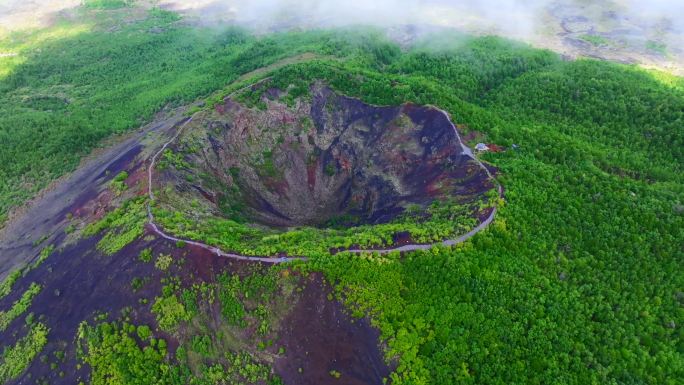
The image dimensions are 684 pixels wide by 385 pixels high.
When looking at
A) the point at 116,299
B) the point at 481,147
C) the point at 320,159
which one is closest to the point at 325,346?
the point at 116,299

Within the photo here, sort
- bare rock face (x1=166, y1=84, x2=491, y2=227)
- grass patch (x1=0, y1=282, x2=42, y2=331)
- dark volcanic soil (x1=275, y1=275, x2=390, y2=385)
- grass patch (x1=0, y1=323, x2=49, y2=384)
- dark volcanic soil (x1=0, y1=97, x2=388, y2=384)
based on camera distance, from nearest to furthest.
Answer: dark volcanic soil (x1=275, y1=275, x2=390, y2=385)
dark volcanic soil (x1=0, y1=97, x2=388, y2=384)
grass patch (x1=0, y1=323, x2=49, y2=384)
grass patch (x1=0, y1=282, x2=42, y2=331)
bare rock face (x1=166, y1=84, x2=491, y2=227)

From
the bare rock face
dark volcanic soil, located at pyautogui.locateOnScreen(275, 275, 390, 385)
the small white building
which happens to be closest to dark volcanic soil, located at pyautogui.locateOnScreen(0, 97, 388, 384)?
dark volcanic soil, located at pyautogui.locateOnScreen(275, 275, 390, 385)

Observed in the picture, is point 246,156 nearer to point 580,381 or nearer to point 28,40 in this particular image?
point 580,381

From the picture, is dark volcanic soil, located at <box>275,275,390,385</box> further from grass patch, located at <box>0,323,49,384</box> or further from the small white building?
the small white building

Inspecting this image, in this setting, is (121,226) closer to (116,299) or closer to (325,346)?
(116,299)

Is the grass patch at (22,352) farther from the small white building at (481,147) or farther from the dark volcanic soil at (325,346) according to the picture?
the small white building at (481,147)

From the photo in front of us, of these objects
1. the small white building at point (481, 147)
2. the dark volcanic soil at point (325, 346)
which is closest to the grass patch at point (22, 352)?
the dark volcanic soil at point (325, 346)
